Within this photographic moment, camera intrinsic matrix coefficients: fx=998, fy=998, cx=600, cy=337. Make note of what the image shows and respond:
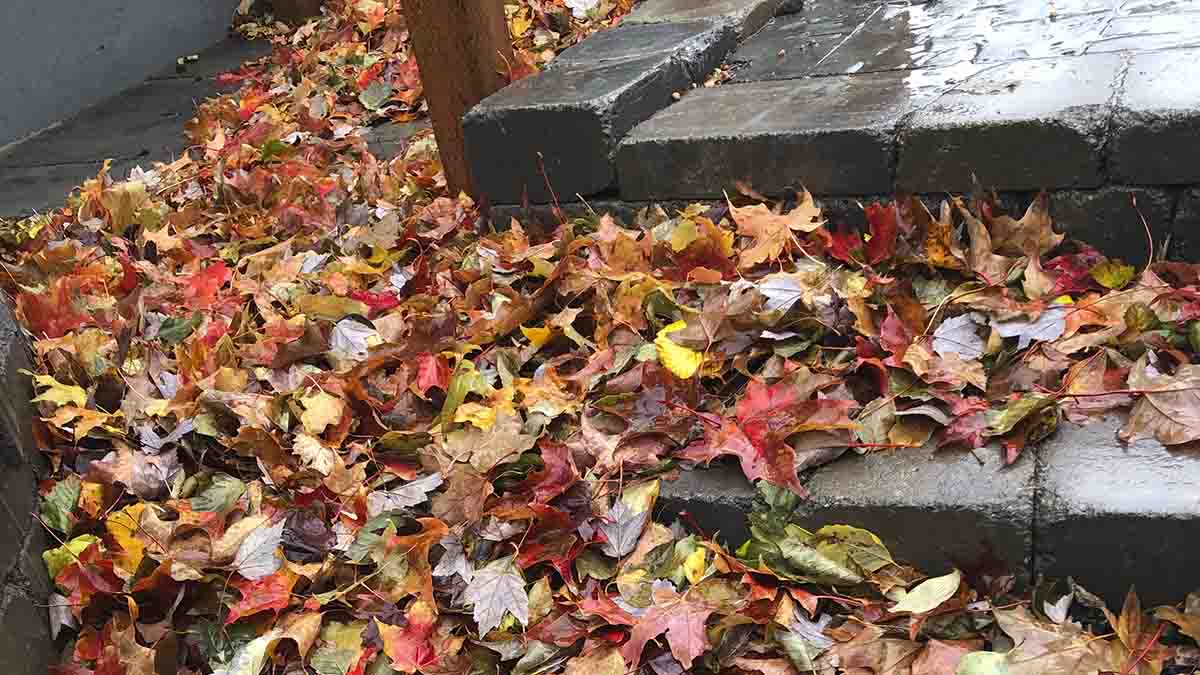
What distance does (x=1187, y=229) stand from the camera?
1.84m

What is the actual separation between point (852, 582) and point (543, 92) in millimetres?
1437

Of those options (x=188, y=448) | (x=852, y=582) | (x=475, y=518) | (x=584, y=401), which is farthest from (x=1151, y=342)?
(x=188, y=448)

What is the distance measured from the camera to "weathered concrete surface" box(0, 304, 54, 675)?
1.49m

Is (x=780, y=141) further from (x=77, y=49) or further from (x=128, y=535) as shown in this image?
(x=77, y=49)

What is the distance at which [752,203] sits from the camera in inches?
87.1

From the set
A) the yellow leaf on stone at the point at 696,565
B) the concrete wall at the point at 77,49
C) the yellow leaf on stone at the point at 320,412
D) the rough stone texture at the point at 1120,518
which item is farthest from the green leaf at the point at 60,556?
the concrete wall at the point at 77,49

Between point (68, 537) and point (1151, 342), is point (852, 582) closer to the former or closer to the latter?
point (1151, 342)

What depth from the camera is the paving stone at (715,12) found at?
9.98 feet

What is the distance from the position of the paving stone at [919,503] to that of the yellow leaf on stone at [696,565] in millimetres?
55

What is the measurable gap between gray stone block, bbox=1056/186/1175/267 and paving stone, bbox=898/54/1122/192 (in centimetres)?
3

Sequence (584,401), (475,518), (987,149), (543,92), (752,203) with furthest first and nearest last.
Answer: (543,92)
(752,203)
(987,149)
(584,401)
(475,518)

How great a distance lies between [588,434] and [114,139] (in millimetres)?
3506

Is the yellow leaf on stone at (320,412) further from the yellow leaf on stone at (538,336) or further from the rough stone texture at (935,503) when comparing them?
the rough stone texture at (935,503)

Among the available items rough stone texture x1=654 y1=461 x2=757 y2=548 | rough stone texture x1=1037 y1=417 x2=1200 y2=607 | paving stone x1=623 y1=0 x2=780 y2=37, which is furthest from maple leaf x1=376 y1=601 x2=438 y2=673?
paving stone x1=623 y1=0 x2=780 y2=37
